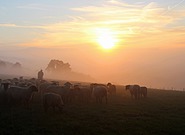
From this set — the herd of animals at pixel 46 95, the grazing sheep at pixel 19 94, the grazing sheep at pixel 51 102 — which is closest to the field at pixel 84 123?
the grazing sheep at pixel 51 102

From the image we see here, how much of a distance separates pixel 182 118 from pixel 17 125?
13.5 metres

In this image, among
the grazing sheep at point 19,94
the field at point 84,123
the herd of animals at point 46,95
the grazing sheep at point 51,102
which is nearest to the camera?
the field at point 84,123

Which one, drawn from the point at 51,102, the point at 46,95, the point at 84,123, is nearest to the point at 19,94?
the point at 46,95

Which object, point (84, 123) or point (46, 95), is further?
point (46, 95)

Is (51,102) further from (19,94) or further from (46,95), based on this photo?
(19,94)

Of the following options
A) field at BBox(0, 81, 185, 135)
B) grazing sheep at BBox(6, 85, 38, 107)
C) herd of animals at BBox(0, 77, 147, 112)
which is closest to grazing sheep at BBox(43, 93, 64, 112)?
herd of animals at BBox(0, 77, 147, 112)

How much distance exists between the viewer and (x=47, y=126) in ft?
55.5

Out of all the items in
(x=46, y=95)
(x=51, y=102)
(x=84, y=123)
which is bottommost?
(x=84, y=123)

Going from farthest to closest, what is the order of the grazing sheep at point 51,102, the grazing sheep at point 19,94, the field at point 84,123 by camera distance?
the grazing sheep at point 19,94
the grazing sheep at point 51,102
the field at point 84,123

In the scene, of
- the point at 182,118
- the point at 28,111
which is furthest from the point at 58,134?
the point at 182,118

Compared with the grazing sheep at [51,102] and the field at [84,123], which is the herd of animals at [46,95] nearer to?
the grazing sheep at [51,102]

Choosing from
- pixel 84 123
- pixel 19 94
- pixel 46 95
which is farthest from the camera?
pixel 19 94

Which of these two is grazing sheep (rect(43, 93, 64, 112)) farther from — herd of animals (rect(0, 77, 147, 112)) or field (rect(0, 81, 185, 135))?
field (rect(0, 81, 185, 135))

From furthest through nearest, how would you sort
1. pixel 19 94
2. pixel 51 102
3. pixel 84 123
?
pixel 19 94 < pixel 51 102 < pixel 84 123
